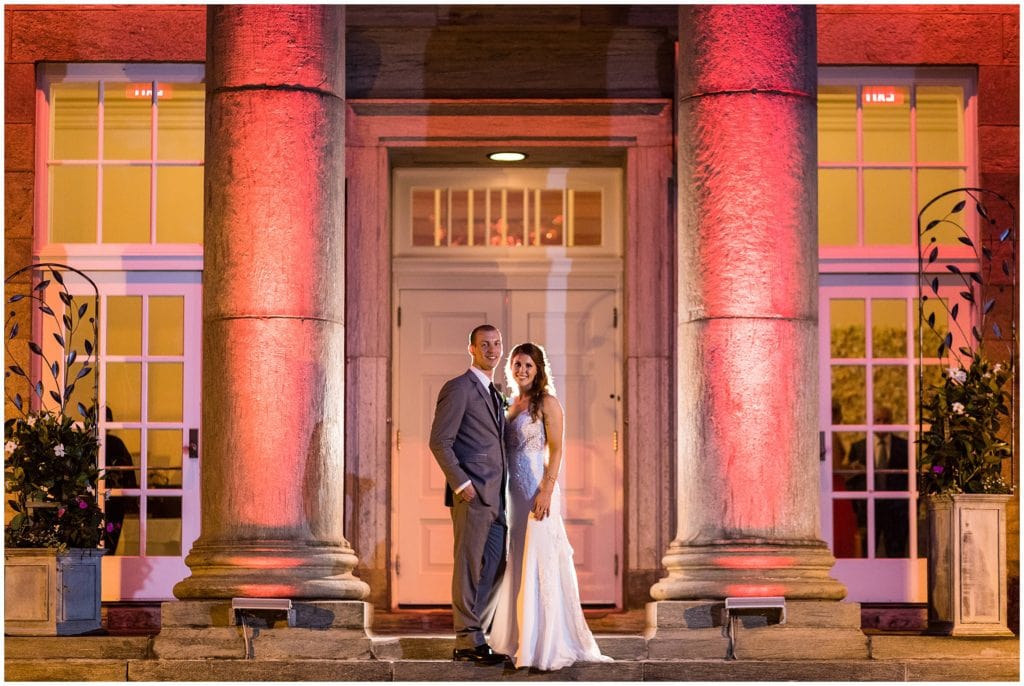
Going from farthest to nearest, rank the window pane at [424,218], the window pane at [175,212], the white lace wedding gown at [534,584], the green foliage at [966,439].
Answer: the window pane at [424,218]
the window pane at [175,212]
the green foliage at [966,439]
the white lace wedding gown at [534,584]

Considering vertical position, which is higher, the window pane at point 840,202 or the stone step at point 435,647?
the window pane at point 840,202

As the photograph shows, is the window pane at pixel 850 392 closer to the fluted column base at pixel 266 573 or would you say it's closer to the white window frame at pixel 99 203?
the fluted column base at pixel 266 573

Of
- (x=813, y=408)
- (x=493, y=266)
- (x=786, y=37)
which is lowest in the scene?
(x=813, y=408)

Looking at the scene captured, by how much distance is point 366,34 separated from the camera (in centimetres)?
1213

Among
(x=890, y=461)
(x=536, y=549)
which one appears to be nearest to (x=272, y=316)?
(x=536, y=549)

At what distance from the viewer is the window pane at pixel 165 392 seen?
1223 cm

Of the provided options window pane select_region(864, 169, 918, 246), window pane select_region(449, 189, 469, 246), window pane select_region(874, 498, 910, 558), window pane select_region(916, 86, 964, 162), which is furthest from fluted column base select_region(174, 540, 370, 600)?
window pane select_region(916, 86, 964, 162)

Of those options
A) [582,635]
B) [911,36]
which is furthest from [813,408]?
[911,36]

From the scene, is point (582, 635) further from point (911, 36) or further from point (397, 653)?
point (911, 36)

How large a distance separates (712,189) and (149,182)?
4.65 metres

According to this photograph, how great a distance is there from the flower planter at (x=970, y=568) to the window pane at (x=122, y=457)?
19.1 ft

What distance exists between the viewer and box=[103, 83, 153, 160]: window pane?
1237cm

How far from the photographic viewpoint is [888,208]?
486 inches

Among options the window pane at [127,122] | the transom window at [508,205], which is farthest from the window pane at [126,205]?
the transom window at [508,205]
